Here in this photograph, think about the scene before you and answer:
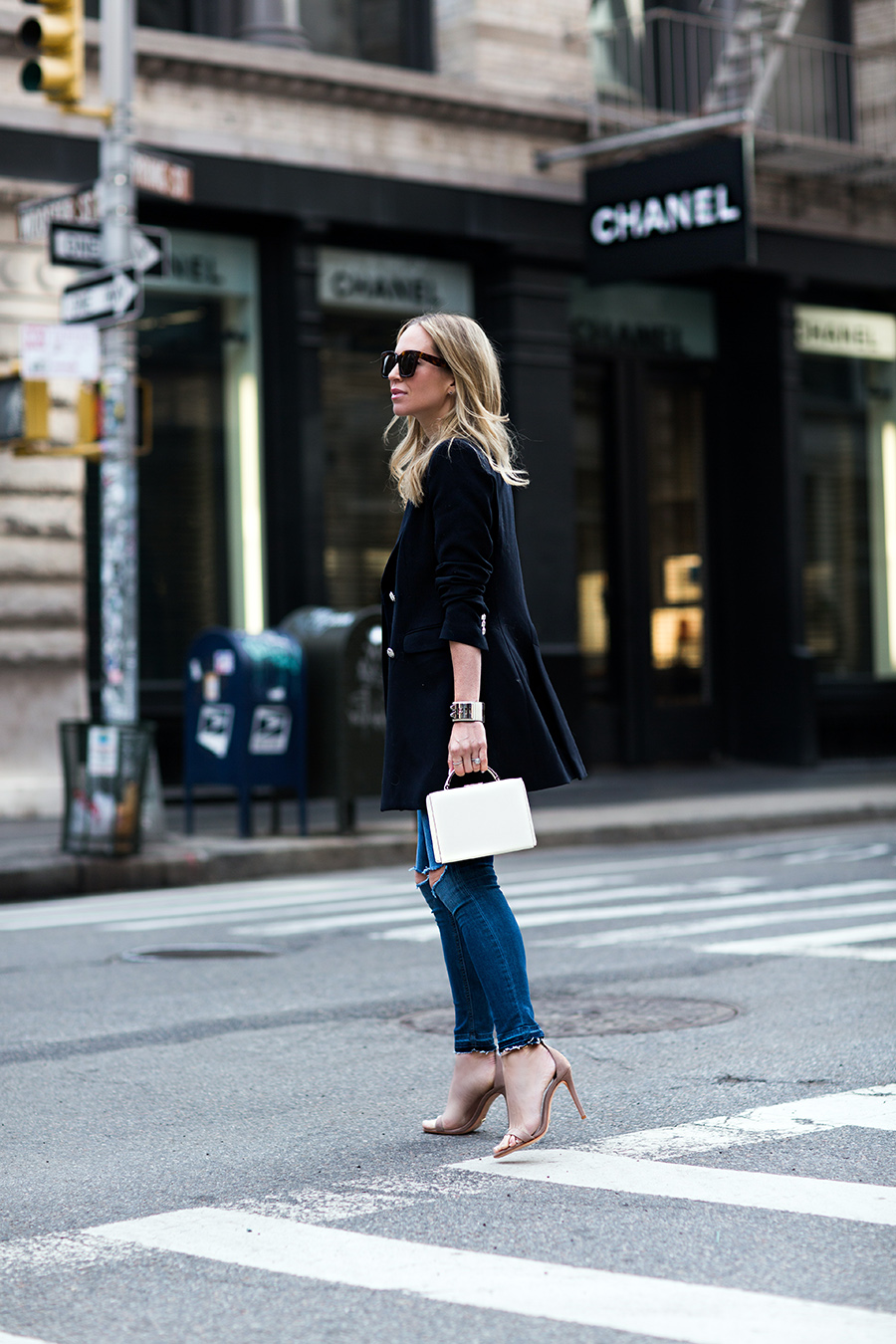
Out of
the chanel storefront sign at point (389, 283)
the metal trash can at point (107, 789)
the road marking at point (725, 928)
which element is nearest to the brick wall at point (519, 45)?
the chanel storefront sign at point (389, 283)

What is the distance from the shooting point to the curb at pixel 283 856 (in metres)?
11.9

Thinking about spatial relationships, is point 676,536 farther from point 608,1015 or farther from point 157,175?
point 608,1015

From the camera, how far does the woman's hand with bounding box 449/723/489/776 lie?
4.68 meters

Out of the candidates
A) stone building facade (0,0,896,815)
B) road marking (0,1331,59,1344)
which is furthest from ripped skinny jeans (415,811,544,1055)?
stone building facade (0,0,896,815)

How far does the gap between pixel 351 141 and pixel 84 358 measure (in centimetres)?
627

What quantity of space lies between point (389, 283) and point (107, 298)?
6.33m

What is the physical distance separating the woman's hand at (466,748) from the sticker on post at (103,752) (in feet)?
25.6

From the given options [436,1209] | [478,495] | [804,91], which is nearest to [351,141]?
[804,91]

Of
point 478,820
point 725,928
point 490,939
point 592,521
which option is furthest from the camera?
point 592,521

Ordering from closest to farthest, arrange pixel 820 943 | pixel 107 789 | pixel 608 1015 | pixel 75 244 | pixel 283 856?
pixel 608 1015, pixel 820 943, pixel 107 789, pixel 75 244, pixel 283 856

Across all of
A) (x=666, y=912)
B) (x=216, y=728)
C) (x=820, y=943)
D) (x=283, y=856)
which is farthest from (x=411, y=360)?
(x=216, y=728)

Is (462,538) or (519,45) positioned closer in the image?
(462,538)

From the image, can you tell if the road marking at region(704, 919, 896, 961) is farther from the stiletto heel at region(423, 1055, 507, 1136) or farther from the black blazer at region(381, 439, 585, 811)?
the black blazer at region(381, 439, 585, 811)

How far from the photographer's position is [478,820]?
15.3ft
